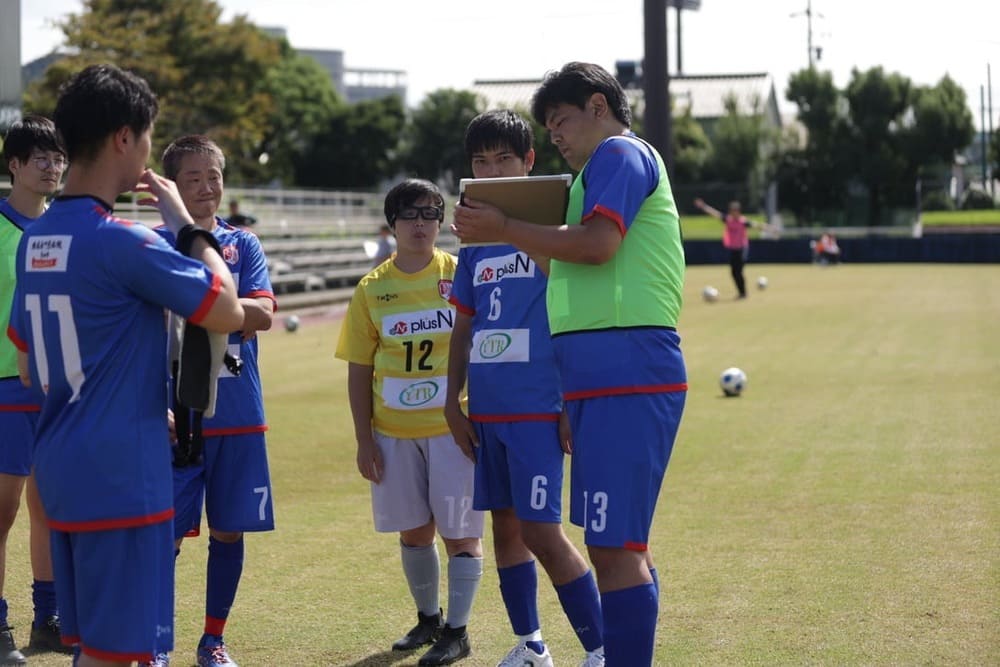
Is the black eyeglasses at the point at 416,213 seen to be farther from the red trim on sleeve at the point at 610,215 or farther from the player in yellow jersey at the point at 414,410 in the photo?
the red trim on sleeve at the point at 610,215

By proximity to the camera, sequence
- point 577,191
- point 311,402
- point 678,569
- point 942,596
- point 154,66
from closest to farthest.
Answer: point 577,191, point 942,596, point 678,569, point 311,402, point 154,66

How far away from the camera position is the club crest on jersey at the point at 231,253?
5.29 meters

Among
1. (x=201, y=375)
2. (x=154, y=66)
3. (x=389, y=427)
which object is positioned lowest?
(x=389, y=427)

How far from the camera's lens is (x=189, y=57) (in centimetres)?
5053

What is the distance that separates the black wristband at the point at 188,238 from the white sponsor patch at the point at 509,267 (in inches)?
65.8

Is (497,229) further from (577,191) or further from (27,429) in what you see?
(27,429)

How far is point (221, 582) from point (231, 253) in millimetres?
1339

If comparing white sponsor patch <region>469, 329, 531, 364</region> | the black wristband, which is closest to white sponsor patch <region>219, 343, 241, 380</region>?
white sponsor patch <region>469, 329, 531, 364</region>

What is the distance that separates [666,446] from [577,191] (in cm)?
90

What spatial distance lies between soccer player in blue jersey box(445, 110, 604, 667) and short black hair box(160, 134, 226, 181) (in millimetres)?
1022

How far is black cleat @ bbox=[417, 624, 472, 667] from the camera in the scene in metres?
5.43

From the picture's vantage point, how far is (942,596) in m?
6.14

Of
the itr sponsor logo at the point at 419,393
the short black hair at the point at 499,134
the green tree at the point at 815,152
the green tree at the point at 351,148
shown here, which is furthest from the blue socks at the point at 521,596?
the green tree at the point at 351,148

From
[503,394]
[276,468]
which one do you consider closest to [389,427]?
[503,394]
